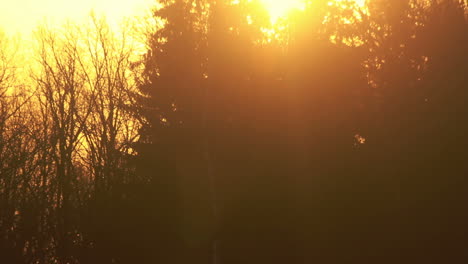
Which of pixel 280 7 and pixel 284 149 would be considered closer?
pixel 284 149

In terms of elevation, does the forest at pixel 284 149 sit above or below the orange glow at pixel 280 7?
below

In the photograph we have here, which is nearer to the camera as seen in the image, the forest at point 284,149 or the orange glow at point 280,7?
the forest at point 284,149

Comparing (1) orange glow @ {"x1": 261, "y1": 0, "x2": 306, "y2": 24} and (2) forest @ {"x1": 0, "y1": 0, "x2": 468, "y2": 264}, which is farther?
(1) orange glow @ {"x1": 261, "y1": 0, "x2": 306, "y2": 24}

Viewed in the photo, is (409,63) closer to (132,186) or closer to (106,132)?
(132,186)

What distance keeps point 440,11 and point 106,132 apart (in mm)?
21924

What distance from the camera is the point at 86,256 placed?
18.4m

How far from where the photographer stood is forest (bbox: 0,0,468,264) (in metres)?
16.0

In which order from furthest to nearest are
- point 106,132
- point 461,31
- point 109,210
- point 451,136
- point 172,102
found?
1. point 106,132
2. point 172,102
3. point 109,210
4. point 461,31
5. point 451,136

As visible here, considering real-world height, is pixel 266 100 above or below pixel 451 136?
above

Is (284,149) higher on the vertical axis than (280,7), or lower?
lower

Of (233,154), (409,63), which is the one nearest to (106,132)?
(233,154)

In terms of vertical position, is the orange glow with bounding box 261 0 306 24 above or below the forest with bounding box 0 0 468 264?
above

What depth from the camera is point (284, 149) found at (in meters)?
17.9

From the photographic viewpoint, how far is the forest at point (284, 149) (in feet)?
52.4
